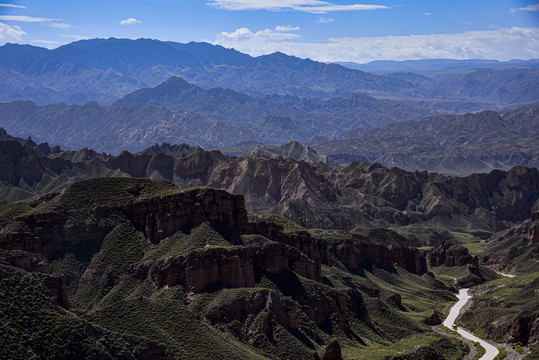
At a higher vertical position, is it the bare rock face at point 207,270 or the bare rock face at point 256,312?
the bare rock face at point 207,270

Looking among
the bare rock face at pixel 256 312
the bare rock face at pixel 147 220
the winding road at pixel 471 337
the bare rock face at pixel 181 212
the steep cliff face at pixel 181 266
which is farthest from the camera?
the winding road at pixel 471 337

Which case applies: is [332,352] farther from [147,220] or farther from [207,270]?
[147,220]

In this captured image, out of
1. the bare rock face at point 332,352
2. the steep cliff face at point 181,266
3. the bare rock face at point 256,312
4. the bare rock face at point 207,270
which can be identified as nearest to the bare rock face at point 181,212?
the steep cliff face at point 181,266

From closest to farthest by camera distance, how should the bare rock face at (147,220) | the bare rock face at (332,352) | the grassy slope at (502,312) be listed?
the bare rock face at (332,352), the bare rock face at (147,220), the grassy slope at (502,312)

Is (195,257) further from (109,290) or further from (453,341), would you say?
(453,341)

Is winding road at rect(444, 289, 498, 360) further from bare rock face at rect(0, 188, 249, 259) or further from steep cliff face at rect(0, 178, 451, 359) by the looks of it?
bare rock face at rect(0, 188, 249, 259)

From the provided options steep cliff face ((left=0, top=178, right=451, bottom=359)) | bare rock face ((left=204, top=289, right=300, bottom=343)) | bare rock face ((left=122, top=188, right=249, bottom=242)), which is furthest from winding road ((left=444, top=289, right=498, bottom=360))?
bare rock face ((left=122, top=188, right=249, bottom=242))

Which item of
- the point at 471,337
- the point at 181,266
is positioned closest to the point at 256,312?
the point at 181,266

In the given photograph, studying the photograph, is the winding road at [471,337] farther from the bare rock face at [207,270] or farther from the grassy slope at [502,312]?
the bare rock face at [207,270]

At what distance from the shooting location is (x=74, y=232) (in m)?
145

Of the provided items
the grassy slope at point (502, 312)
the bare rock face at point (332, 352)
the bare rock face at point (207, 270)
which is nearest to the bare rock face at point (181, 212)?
the bare rock face at point (207, 270)

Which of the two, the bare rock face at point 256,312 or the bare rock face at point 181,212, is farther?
the bare rock face at point 181,212

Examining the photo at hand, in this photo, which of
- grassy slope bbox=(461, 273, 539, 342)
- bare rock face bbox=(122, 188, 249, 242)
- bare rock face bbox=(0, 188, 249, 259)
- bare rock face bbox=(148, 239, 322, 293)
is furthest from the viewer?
grassy slope bbox=(461, 273, 539, 342)

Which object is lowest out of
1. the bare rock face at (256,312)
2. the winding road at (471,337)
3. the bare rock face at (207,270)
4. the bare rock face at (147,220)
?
the winding road at (471,337)
